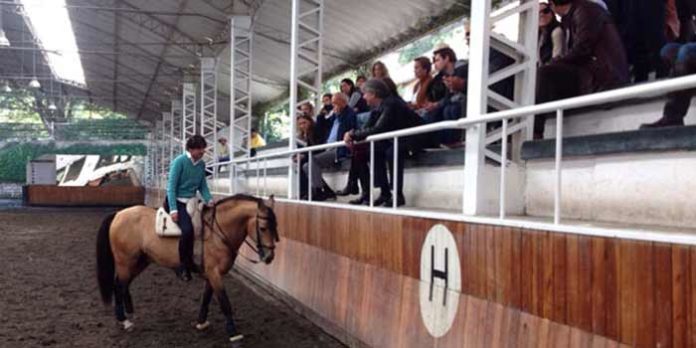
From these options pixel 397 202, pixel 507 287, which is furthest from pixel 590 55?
pixel 397 202

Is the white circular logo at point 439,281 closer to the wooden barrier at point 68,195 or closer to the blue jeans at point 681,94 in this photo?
the blue jeans at point 681,94

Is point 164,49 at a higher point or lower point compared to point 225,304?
higher

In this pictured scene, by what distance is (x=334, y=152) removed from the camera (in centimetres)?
913

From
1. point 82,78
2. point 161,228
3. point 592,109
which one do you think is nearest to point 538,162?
point 592,109

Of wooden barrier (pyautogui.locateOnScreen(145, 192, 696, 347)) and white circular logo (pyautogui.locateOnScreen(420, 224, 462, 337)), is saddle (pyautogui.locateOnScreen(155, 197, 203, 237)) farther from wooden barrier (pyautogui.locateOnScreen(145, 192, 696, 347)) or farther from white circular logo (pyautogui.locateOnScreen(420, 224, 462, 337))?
white circular logo (pyautogui.locateOnScreen(420, 224, 462, 337))

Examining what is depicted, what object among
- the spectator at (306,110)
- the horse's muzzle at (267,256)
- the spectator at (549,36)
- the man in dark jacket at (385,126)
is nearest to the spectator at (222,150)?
the spectator at (306,110)

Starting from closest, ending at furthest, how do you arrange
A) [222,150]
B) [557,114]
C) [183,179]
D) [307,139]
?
1. [557,114]
2. [183,179]
3. [307,139]
4. [222,150]

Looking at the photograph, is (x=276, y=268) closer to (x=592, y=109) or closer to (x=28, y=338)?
(x=28, y=338)

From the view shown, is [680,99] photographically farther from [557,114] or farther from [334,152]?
[334,152]

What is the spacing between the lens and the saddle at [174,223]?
7.80 metres

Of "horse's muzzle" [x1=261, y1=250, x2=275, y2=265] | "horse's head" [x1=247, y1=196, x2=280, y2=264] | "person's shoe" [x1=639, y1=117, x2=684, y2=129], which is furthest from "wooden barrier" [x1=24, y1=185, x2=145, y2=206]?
"person's shoe" [x1=639, y1=117, x2=684, y2=129]

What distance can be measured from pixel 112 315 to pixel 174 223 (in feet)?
5.19

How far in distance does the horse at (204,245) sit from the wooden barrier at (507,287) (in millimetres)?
850

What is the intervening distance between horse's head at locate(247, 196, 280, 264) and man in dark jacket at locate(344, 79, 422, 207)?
1.26 metres
